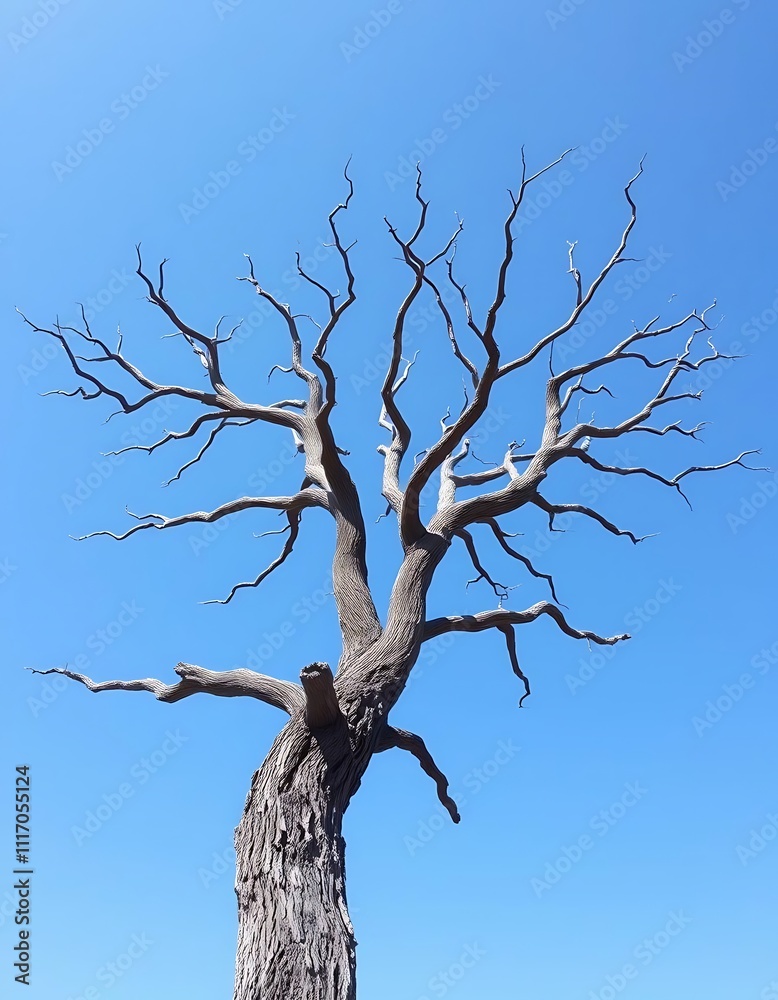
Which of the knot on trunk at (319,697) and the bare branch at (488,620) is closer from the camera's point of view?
the knot on trunk at (319,697)

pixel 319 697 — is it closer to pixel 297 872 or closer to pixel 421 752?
pixel 297 872

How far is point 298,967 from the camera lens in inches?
137

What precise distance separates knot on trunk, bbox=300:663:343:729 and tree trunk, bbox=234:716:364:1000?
0.07m

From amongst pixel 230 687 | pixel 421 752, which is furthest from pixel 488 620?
pixel 230 687

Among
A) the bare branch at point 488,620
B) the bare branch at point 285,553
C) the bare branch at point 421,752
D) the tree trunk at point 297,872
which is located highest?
the bare branch at point 285,553

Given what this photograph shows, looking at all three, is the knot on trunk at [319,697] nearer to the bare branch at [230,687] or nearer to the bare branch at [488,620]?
the bare branch at [230,687]

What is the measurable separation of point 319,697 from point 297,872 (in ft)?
2.84

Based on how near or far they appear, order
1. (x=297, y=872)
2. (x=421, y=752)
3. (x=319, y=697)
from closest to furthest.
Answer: (x=297, y=872) < (x=319, y=697) < (x=421, y=752)

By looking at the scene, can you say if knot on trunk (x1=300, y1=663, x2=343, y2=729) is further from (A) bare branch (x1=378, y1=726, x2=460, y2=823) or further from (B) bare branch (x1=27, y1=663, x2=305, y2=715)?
(A) bare branch (x1=378, y1=726, x2=460, y2=823)

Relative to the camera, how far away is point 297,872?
3859mm

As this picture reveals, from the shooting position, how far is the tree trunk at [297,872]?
350 cm

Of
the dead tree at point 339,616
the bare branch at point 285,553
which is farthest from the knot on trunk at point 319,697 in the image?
the bare branch at point 285,553

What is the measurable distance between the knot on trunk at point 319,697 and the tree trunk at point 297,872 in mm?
65

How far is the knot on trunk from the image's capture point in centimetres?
416
